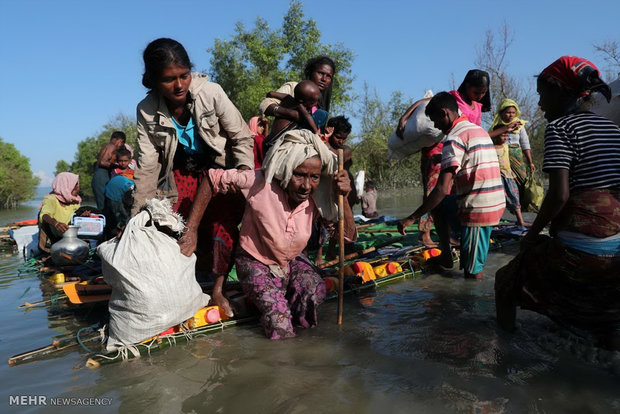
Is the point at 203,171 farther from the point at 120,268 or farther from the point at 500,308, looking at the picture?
the point at 500,308

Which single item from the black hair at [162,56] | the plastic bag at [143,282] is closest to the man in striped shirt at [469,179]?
the plastic bag at [143,282]

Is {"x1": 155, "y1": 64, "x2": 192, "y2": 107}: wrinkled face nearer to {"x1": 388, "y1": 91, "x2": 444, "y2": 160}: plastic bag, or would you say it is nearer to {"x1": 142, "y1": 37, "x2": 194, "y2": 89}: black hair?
{"x1": 142, "y1": 37, "x2": 194, "y2": 89}: black hair

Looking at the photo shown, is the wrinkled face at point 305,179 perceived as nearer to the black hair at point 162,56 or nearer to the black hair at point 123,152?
the black hair at point 162,56

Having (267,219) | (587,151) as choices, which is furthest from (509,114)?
(267,219)

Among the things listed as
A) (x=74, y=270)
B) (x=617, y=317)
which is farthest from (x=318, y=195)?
(x=74, y=270)

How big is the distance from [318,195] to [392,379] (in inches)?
53.5

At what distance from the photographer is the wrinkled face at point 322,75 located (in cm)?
432

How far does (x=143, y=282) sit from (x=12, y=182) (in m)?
46.3

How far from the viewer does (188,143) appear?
3195mm

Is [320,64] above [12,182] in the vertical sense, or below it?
below

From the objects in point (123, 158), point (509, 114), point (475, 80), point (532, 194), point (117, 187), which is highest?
point (475, 80)

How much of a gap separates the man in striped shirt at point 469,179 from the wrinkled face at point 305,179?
41.1 inches

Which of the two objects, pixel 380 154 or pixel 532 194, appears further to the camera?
pixel 380 154

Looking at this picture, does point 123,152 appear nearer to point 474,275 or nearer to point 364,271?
point 364,271
